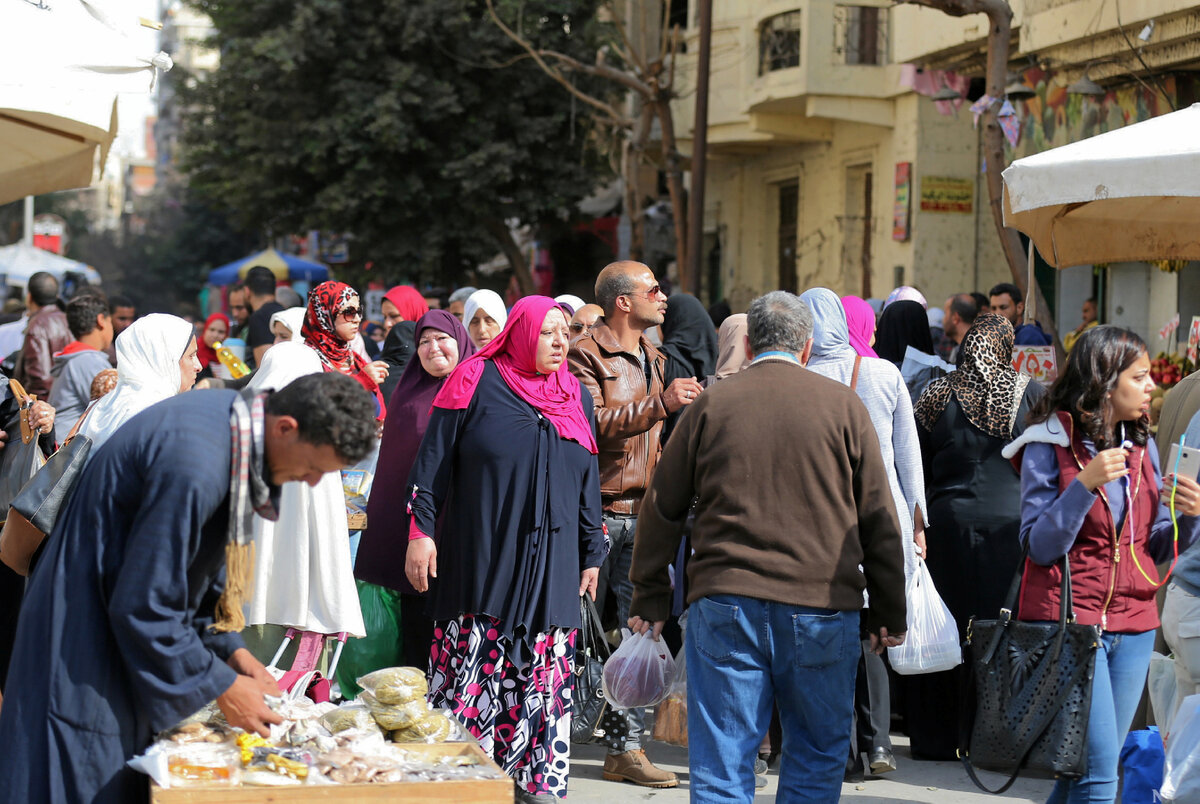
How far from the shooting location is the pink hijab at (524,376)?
5.20 metres

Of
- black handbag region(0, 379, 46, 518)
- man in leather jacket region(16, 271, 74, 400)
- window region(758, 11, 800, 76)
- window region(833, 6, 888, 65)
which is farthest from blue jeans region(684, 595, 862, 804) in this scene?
window region(758, 11, 800, 76)

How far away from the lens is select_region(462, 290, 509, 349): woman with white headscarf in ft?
22.7

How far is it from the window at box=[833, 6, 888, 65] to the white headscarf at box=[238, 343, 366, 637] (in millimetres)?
14783

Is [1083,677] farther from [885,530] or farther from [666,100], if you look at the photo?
[666,100]

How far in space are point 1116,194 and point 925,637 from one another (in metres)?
1.87

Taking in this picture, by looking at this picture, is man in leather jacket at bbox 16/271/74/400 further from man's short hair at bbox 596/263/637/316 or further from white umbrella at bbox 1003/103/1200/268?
white umbrella at bbox 1003/103/1200/268

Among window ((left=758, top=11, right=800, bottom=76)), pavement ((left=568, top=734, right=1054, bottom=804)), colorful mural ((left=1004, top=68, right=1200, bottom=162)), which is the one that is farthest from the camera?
window ((left=758, top=11, right=800, bottom=76))

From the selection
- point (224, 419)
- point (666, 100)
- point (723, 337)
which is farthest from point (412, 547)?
point (666, 100)

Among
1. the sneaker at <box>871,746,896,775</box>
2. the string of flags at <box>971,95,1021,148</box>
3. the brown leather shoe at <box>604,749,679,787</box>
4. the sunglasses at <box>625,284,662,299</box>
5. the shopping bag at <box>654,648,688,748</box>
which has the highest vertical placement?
the string of flags at <box>971,95,1021,148</box>

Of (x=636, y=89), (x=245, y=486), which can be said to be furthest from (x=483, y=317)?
(x=636, y=89)

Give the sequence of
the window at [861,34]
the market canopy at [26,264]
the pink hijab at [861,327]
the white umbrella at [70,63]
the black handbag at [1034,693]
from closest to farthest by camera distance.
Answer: the black handbag at [1034,693] < the white umbrella at [70,63] < the pink hijab at [861,327] < the window at [861,34] < the market canopy at [26,264]

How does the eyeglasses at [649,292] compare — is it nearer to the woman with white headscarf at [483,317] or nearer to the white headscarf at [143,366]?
the woman with white headscarf at [483,317]

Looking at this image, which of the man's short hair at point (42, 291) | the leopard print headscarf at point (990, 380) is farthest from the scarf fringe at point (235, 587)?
the man's short hair at point (42, 291)

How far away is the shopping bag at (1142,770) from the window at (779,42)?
15266mm
